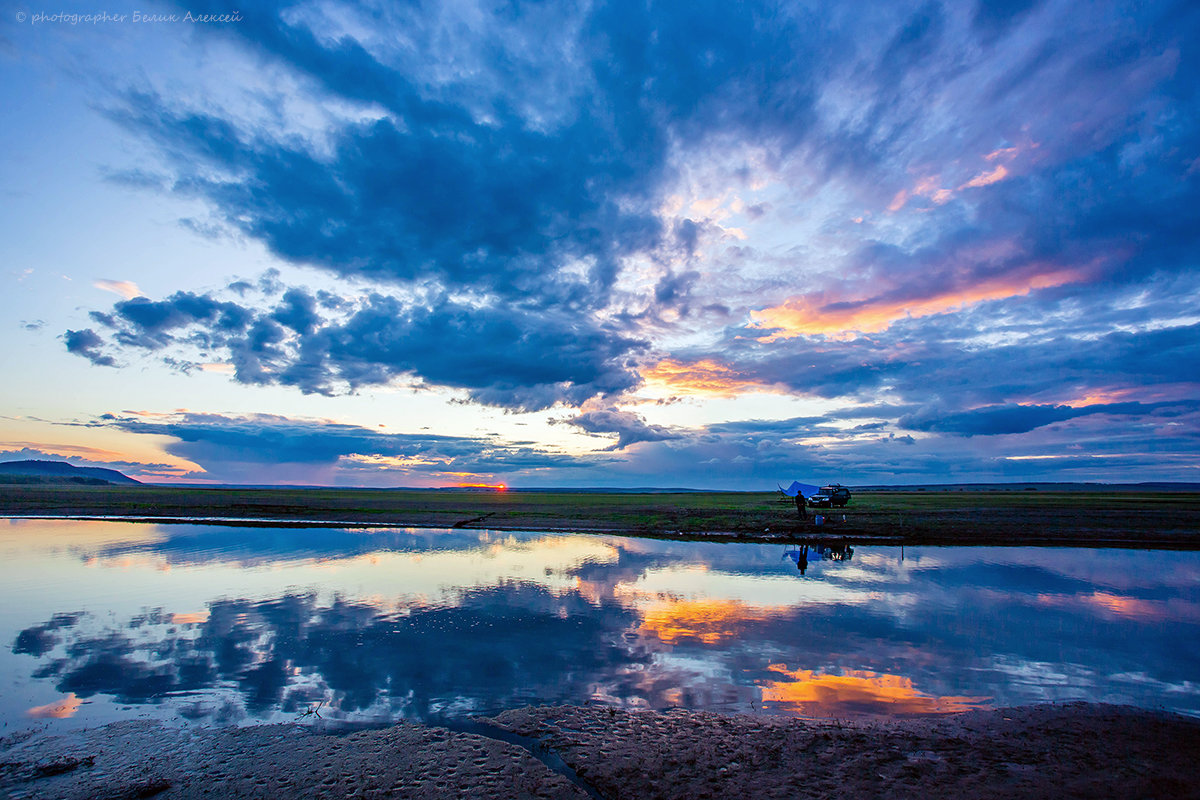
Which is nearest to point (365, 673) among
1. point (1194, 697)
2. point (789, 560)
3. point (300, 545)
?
point (1194, 697)

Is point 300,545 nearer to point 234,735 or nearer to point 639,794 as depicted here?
point 234,735

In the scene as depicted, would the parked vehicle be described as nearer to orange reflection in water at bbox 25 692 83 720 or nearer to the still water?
the still water

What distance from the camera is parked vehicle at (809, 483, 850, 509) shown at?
73.3m

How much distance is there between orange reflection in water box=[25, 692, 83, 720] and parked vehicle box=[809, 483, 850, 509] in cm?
7320

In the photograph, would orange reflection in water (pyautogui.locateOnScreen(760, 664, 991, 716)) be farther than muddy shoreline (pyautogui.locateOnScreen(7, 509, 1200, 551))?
No

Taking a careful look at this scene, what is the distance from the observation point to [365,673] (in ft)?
42.3

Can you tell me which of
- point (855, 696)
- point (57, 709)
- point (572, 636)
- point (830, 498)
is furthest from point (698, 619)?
point (830, 498)

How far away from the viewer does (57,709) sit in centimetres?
1080

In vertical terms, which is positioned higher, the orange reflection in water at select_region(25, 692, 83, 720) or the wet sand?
the orange reflection in water at select_region(25, 692, 83, 720)

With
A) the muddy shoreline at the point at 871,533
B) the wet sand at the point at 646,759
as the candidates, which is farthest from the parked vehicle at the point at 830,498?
the wet sand at the point at 646,759

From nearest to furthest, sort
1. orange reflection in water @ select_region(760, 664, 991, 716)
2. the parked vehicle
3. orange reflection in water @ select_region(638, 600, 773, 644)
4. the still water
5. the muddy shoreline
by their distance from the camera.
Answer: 1. orange reflection in water @ select_region(760, 664, 991, 716)
2. the still water
3. orange reflection in water @ select_region(638, 600, 773, 644)
4. the muddy shoreline
5. the parked vehicle

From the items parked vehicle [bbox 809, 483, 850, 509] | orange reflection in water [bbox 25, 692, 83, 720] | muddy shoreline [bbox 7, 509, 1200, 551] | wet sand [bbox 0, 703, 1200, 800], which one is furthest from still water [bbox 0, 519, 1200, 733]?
parked vehicle [bbox 809, 483, 850, 509]

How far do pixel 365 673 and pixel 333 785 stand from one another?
5.22 m

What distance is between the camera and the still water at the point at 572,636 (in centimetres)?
1154
